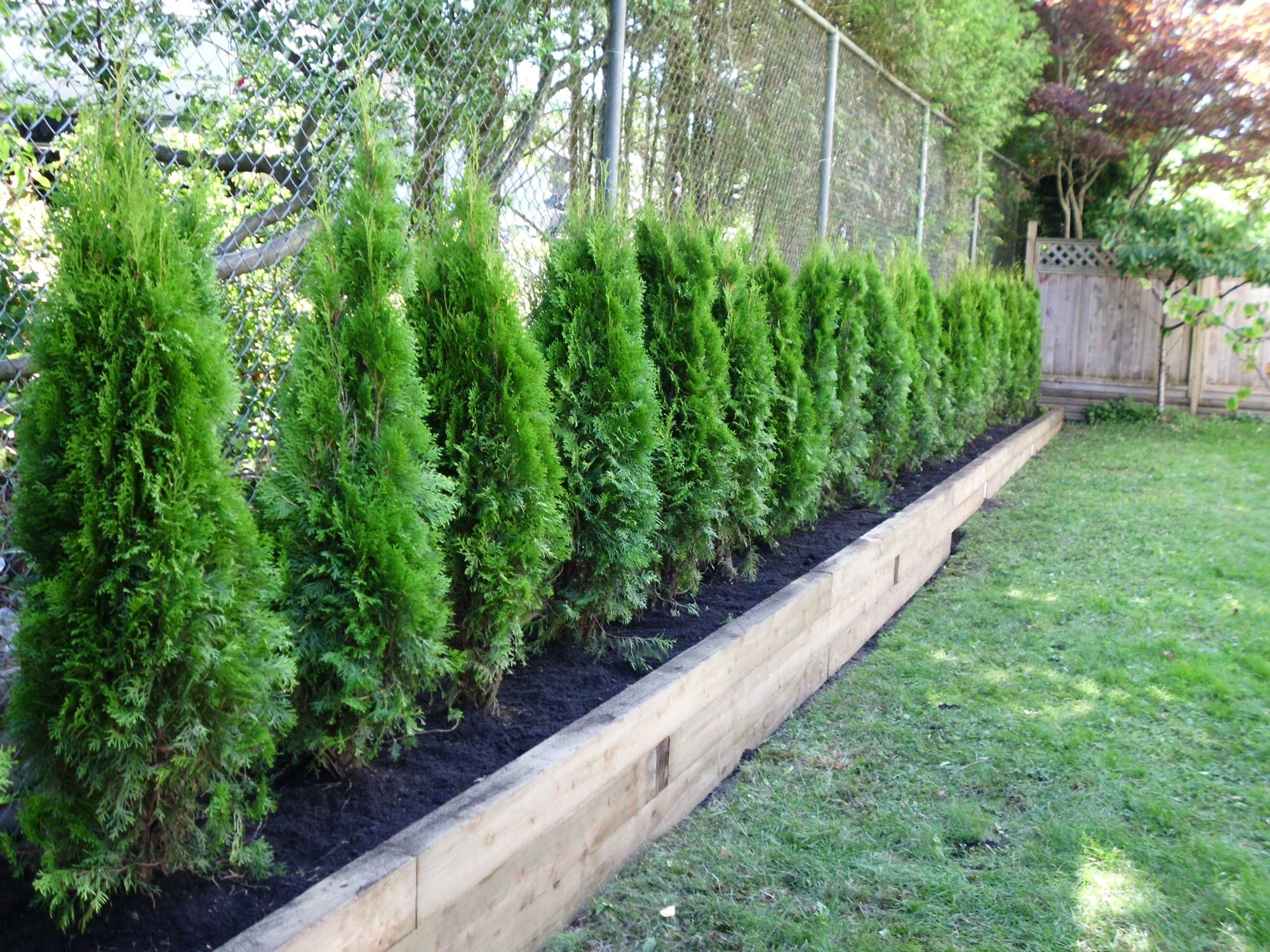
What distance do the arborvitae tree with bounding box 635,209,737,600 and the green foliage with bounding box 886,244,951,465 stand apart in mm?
3258

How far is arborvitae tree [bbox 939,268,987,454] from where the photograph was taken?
8719 millimetres

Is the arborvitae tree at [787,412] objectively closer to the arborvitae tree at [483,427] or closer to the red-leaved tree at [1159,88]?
the arborvitae tree at [483,427]

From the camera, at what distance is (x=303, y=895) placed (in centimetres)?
192

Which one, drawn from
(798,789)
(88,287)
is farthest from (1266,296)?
(88,287)

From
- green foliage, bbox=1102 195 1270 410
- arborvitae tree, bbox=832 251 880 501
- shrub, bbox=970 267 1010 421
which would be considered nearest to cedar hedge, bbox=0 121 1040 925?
arborvitae tree, bbox=832 251 880 501

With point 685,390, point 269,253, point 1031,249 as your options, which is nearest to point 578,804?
point 269,253

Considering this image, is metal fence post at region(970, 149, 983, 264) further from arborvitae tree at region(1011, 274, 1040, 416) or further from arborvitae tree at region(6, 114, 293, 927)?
arborvitae tree at region(6, 114, 293, 927)

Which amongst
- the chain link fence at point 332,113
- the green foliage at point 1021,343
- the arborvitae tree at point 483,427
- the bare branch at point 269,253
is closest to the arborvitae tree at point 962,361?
the green foliage at point 1021,343

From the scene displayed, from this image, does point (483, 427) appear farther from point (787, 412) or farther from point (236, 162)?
point (787, 412)

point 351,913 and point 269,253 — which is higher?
point 269,253

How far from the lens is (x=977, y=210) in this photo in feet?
42.2

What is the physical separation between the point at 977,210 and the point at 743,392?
9.75 metres

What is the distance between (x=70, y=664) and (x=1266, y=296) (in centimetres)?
1590

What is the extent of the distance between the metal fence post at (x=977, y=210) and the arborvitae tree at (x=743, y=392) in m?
8.79
